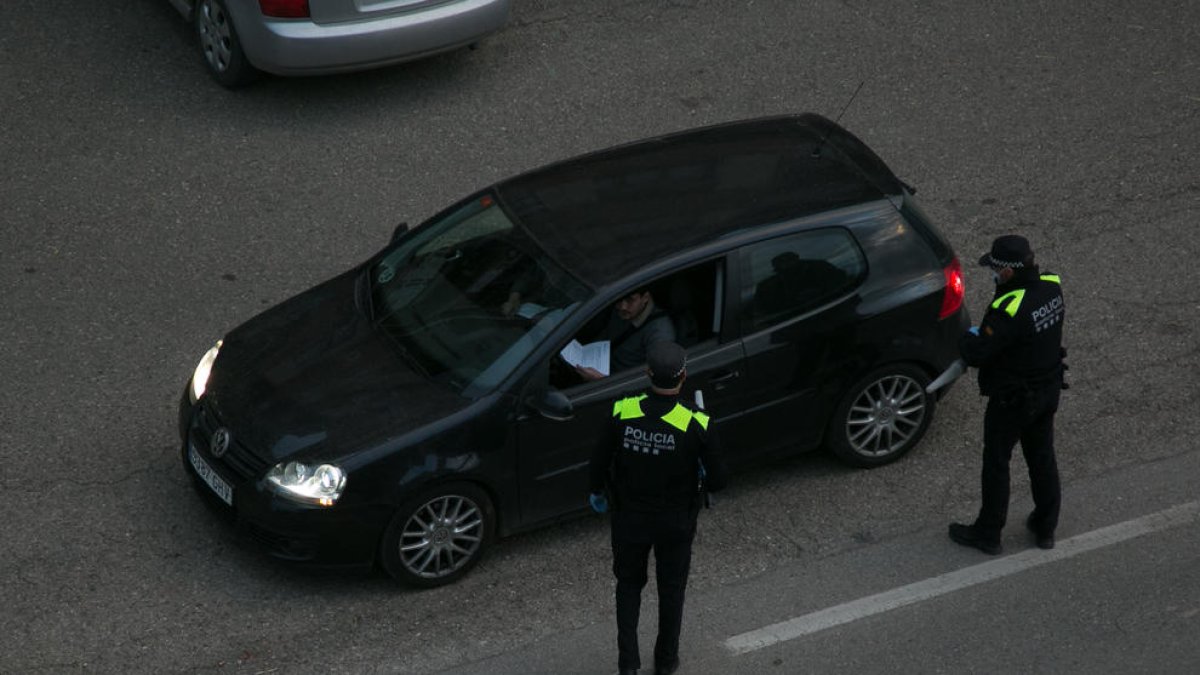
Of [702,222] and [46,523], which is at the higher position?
[702,222]

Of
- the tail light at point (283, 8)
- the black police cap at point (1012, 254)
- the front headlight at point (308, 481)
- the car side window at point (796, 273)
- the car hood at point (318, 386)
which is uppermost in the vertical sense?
the black police cap at point (1012, 254)

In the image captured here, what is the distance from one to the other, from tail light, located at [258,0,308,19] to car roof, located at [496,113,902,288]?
307cm

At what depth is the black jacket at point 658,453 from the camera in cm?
670

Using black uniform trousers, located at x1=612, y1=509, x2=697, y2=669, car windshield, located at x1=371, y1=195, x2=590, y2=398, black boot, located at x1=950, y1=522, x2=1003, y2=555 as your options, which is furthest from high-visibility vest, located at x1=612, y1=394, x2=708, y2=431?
black boot, located at x1=950, y1=522, x2=1003, y2=555

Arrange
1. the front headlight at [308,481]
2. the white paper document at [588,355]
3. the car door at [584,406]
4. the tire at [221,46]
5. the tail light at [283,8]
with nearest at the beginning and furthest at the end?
1. the front headlight at [308,481]
2. the car door at [584,406]
3. the white paper document at [588,355]
4. the tail light at [283,8]
5. the tire at [221,46]

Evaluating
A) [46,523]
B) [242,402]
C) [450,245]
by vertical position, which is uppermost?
[450,245]

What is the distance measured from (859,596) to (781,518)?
70 centimetres

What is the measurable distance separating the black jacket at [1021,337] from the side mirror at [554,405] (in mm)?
1862

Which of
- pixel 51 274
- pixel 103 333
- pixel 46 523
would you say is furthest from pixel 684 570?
pixel 51 274

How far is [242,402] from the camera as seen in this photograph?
8055 millimetres

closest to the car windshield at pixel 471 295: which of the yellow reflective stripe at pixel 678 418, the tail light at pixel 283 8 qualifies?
the yellow reflective stripe at pixel 678 418

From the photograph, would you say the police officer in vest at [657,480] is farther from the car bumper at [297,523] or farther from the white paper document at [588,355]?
the car bumper at [297,523]

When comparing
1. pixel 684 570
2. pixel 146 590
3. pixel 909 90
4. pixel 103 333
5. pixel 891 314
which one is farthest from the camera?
pixel 909 90

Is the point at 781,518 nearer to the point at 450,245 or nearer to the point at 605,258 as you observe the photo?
the point at 605,258
